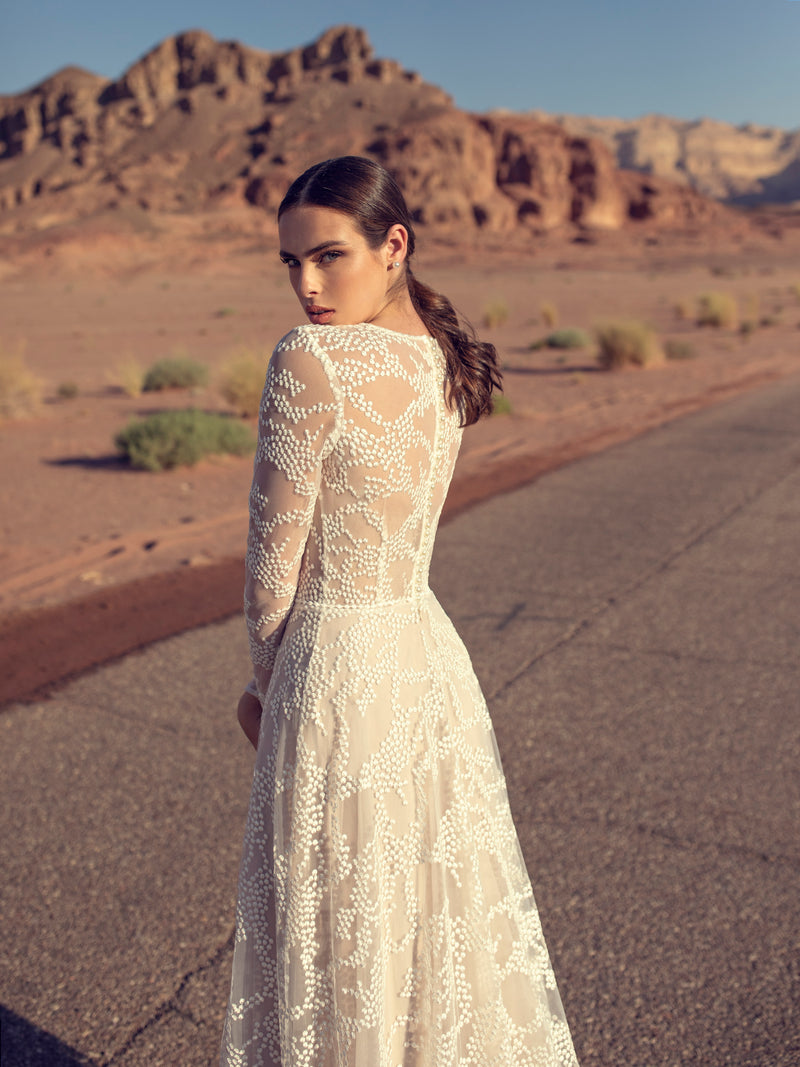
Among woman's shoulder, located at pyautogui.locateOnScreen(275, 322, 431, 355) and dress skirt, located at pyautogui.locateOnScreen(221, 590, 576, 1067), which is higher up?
woman's shoulder, located at pyautogui.locateOnScreen(275, 322, 431, 355)

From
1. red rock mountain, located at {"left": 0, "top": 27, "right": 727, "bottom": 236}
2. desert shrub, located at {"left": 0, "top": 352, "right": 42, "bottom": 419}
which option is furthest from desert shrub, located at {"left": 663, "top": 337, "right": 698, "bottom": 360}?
red rock mountain, located at {"left": 0, "top": 27, "right": 727, "bottom": 236}

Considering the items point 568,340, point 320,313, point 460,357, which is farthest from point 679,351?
point 320,313

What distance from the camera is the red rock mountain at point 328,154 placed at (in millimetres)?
82938

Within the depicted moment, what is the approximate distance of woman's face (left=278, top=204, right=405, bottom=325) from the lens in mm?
1694

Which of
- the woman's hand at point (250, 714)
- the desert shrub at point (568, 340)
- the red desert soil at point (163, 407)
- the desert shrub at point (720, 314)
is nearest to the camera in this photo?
the woman's hand at point (250, 714)

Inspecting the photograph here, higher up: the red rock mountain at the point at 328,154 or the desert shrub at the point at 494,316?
the red rock mountain at the point at 328,154

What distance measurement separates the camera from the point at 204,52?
424ft

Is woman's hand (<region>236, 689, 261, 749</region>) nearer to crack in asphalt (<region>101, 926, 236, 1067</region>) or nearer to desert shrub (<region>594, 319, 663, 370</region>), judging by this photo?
crack in asphalt (<region>101, 926, 236, 1067</region>)

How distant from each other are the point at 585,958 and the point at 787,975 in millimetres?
558

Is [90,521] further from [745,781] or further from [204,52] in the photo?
[204,52]

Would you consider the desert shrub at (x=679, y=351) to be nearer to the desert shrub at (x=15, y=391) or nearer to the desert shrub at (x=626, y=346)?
the desert shrub at (x=626, y=346)

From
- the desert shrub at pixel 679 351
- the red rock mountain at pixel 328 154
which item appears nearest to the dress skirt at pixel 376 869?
the desert shrub at pixel 679 351

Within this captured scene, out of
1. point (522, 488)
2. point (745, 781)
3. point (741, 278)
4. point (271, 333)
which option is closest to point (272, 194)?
point (741, 278)

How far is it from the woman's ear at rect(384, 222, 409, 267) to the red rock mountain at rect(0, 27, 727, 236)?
253 ft
